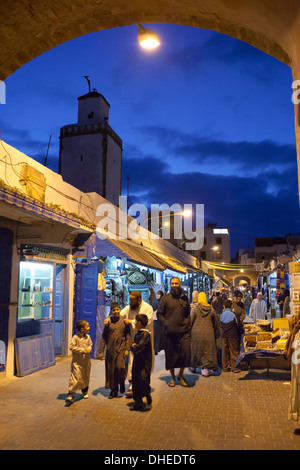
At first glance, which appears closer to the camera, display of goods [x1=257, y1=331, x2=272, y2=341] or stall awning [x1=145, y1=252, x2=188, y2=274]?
display of goods [x1=257, y1=331, x2=272, y2=341]

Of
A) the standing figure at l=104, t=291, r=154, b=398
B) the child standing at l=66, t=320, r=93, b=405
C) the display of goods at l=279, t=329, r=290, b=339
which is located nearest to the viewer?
the child standing at l=66, t=320, r=93, b=405

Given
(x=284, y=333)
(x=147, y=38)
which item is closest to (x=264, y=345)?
(x=284, y=333)

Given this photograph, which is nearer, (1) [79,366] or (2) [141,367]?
(2) [141,367]

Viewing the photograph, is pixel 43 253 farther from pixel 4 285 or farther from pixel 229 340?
pixel 229 340

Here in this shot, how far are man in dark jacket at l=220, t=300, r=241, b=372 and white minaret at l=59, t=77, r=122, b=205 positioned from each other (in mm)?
16655

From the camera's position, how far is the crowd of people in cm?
593

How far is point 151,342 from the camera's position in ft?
20.3

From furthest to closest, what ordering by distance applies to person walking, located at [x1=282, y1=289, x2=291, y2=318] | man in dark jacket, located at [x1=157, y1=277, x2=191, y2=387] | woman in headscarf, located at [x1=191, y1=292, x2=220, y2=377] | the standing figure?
person walking, located at [x1=282, y1=289, x2=291, y2=318] → woman in headscarf, located at [x1=191, y1=292, x2=220, y2=377] → man in dark jacket, located at [x1=157, y1=277, x2=191, y2=387] → the standing figure

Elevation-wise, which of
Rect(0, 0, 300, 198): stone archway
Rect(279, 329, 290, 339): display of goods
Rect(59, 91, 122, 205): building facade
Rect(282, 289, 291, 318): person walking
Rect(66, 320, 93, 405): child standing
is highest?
Rect(59, 91, 122, 205): building facade

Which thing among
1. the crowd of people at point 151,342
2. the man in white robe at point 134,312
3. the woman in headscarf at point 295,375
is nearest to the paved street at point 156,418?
the woman in headscarf at point 295,375

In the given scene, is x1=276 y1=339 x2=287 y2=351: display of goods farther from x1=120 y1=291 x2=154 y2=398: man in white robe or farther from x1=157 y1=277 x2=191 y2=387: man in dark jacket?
x1=120 y1=291 x2=154 y2=398: man in white robe

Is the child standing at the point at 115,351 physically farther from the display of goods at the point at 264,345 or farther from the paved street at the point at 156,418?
the display of goods at the point at 264,345

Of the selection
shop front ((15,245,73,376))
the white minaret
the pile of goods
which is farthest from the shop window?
the white minaret

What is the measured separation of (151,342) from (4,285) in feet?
11.5
